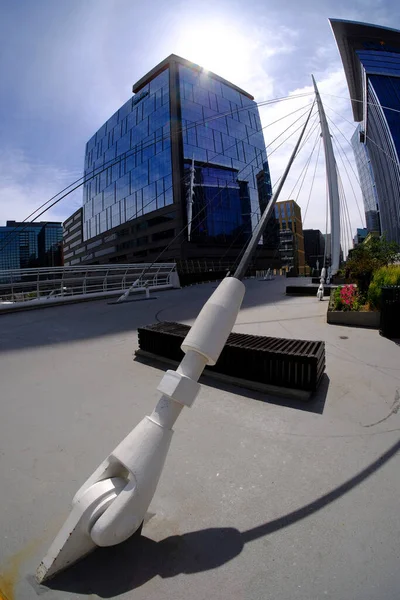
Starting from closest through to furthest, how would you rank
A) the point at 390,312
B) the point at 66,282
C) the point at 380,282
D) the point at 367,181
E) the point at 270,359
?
1. the point at 270,359
2. the point at 390,312
3. the point at 380,282
4. the point at 66,282
5. the point at 367,181

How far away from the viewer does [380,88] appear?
70.5 m

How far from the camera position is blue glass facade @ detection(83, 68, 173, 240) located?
55.8 meters

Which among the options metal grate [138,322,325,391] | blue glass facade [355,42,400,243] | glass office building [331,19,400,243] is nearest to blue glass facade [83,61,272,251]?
blue glass facade [355,42,400,243]

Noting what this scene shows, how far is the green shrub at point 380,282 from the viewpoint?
290 inches

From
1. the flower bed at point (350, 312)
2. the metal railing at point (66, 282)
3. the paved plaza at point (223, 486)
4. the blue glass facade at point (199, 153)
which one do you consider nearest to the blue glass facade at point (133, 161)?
the blue glass facade at point (199, 153)

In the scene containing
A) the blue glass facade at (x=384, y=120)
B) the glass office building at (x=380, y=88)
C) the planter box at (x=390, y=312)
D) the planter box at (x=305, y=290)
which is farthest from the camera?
the glass office building at (x=380, y=88)

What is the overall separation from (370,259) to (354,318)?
365cm

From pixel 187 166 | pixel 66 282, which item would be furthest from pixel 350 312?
pixel 187 166

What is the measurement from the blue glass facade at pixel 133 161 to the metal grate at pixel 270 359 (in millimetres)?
47836

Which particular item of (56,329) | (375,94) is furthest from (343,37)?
(56,329)

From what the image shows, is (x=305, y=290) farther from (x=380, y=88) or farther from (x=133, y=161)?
(x=380, y=88)

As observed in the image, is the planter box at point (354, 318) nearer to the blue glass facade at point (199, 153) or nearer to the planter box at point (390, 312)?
the planter box at point (390, 312)

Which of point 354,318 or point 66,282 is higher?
point 66,282

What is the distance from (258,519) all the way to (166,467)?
93 centimetres
